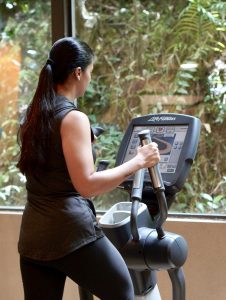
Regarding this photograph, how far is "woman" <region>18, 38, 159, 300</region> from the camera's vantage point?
1.85m

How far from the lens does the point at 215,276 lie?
2912 millimetres

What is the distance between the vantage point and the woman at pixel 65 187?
1.85 m

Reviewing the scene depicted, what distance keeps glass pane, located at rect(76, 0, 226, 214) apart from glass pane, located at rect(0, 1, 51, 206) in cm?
36

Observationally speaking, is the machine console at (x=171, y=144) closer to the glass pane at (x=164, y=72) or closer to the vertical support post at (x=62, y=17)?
the glass pane at (x=164, y=72)

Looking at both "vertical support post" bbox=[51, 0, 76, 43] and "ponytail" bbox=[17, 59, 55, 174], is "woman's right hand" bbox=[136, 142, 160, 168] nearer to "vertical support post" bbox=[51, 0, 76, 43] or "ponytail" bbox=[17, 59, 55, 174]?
"ponytail" bbox=[17, 59, 55, 174]

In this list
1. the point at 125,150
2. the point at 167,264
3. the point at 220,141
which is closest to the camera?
the point at 167,264

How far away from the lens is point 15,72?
362 cm

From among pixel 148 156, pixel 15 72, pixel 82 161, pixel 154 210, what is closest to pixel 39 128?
pixel 82 161

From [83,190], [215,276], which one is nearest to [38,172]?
[83,190]

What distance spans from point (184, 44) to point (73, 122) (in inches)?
62.3

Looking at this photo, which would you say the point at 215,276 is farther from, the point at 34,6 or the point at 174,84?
the point at 34,6

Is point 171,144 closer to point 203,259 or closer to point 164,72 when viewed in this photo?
point 203,259

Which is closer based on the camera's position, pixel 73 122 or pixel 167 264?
pixel 73 122

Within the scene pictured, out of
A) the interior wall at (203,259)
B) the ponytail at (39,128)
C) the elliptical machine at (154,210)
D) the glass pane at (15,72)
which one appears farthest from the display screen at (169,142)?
the glass pane at (15,72)
